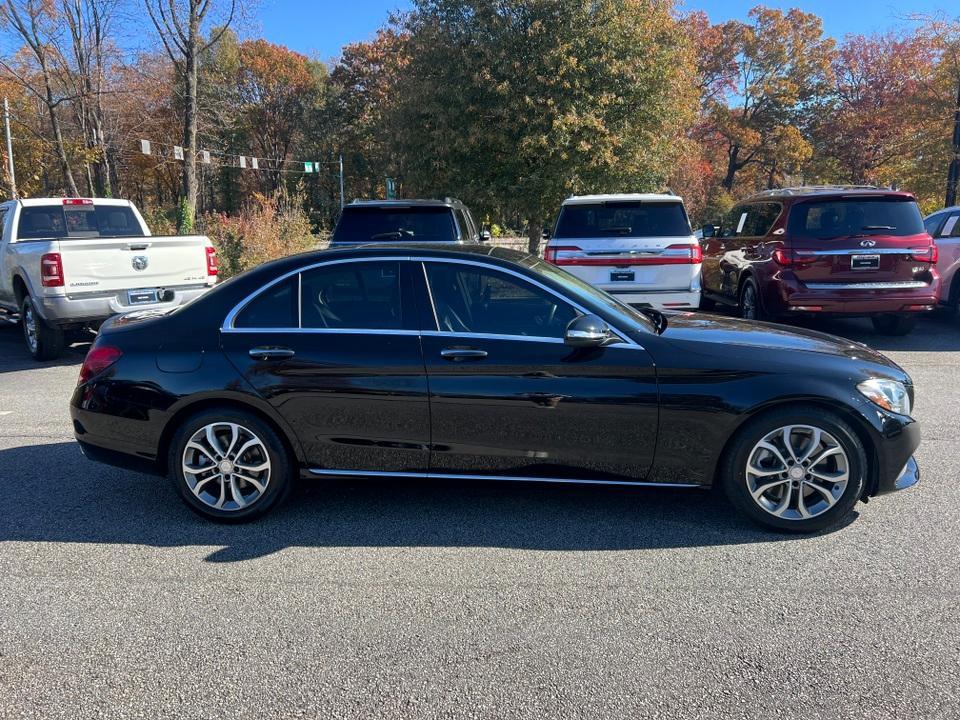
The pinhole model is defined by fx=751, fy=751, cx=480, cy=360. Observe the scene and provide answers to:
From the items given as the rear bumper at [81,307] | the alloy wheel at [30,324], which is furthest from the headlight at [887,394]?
the alloy wheel at [30,324]

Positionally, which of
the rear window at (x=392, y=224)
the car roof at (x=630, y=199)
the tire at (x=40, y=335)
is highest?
the car roof at (x=630, y=199)

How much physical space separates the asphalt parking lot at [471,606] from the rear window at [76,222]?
21.1 ft

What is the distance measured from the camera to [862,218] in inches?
357

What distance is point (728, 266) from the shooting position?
11344 millimetres

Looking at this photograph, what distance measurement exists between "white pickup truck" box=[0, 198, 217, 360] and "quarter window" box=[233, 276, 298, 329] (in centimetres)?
459

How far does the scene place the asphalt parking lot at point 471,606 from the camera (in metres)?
2.78

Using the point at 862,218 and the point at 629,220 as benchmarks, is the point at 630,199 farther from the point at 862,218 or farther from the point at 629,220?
the point at 862,218

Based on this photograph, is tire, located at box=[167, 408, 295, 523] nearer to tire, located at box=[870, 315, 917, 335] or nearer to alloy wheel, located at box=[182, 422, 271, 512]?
alloy wheel, located at box=[182, 422, 271, 512]

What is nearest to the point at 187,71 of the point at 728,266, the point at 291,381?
the point at 728,266

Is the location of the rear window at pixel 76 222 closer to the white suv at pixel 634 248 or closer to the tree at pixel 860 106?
the white suv at pixel 634 248

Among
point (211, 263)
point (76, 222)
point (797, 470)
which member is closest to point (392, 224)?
point (211, 263)

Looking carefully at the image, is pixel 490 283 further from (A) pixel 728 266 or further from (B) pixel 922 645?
(A) pixel 728 266

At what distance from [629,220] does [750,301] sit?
90.2 inches

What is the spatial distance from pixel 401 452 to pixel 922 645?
103 inches
